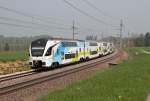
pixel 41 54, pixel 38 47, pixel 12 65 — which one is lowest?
pixel 12 65

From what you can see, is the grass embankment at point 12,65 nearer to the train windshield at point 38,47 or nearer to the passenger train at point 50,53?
the passenger train at point 50,53

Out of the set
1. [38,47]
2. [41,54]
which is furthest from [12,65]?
[41,54]

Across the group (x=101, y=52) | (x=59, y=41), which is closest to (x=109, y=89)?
(x=59, y=41)

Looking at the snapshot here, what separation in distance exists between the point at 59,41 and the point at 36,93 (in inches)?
733

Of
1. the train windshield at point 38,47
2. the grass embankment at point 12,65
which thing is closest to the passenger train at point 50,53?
the train windshield at point 38,47

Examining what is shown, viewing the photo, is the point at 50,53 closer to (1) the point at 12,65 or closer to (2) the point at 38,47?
(2) the point at 38,47

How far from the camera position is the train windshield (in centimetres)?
3447

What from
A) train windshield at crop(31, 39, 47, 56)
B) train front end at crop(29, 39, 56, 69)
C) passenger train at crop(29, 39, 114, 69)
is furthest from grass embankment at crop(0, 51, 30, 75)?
train windshield at crop(31, 39, 47, 56)

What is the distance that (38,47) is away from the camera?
1364 inches

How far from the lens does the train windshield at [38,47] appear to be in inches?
1357

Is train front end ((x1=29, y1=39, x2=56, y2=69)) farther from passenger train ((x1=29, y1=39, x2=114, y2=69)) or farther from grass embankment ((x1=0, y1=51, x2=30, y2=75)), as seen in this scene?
grass embankment ((x1=0, y1=51, x2=30, y2=75))

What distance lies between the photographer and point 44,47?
1351 inches

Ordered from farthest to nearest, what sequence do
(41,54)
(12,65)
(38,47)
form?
(12,65) → (38,47) → (41,54)

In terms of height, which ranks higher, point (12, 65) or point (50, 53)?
point (50, 53)
